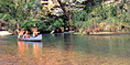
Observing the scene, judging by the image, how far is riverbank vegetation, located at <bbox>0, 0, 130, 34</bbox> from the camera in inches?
2141

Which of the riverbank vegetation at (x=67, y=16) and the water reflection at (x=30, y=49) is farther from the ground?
the riverbank vegetation at (x=67, y=16)

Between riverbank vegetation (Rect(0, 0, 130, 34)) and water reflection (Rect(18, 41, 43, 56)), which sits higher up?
riverbank vegetation (Rect(0, 0, 130, 34))

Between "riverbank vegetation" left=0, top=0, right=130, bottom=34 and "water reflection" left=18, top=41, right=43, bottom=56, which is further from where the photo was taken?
"riverbank vegetation" left=0, top=0, right=130, bottom=34

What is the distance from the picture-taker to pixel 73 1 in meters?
65.0

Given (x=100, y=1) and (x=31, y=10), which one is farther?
(x=100, y=1)

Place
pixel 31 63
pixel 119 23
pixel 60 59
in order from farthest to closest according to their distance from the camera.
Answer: pixel 119 23 → pixel 60 59 → pixel 31 63

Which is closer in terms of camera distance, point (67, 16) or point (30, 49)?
point (30, 49)

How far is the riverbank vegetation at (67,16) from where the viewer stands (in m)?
54.4

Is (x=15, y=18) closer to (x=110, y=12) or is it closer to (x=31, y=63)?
(x=110, y=12)

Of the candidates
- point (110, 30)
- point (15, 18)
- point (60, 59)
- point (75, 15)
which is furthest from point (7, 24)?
point (60, 59)

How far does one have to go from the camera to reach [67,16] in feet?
210

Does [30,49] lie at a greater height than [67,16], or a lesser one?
lesser

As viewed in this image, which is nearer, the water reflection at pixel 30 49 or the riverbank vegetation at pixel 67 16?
the water reflection at pixel 30 49

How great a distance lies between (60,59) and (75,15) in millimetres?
44662
